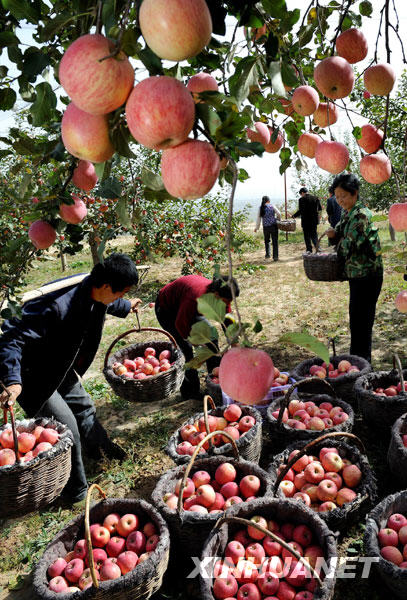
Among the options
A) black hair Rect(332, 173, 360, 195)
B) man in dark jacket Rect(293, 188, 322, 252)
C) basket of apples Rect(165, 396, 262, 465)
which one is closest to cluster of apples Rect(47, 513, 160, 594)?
basket of apples Rect(165, 396, 262, 465)

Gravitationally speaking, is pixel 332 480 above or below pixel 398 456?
below

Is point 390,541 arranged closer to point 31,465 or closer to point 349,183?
point 31,465

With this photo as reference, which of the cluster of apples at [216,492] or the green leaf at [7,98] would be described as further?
the cluster of apples at [216,492]

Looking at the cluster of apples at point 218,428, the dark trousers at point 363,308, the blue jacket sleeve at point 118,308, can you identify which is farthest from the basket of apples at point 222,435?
the dark trousers at point 363,308

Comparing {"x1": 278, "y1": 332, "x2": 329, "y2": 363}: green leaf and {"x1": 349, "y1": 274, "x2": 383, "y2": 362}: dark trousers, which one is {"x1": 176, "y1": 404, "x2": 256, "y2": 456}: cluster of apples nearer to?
{"x1": 349, "y1": 274, "x2": 383, "y2": 362}: dark trousers

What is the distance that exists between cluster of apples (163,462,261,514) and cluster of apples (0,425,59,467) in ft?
2.49

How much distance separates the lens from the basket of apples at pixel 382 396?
2.91 m

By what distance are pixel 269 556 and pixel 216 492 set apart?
0.46 metres

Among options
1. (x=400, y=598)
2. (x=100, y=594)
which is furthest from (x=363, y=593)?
(x=100, y=594)

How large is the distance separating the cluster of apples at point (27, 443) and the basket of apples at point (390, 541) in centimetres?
171

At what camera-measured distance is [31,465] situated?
211 cm

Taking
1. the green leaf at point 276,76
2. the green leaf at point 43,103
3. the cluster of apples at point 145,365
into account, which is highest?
the green leaf at point 276,76

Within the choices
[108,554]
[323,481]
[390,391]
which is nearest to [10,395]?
[108,554]

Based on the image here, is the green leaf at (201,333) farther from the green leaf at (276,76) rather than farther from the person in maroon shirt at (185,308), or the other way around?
the person in maroon shirt at (185,308)
